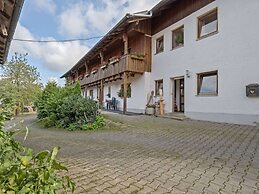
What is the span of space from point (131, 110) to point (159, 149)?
41.9ft

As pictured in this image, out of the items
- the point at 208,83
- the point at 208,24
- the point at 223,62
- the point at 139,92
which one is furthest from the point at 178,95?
the point at 208,24

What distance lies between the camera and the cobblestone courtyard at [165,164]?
335 centimetres

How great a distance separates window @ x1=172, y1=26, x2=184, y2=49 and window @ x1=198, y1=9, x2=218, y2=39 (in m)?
1.52

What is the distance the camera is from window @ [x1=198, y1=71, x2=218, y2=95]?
38.2 feet

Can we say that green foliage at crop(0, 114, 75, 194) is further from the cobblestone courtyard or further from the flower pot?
the flower pot

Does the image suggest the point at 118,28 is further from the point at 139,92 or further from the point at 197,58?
the point at 197,58

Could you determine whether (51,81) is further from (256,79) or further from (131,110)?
(256,79)

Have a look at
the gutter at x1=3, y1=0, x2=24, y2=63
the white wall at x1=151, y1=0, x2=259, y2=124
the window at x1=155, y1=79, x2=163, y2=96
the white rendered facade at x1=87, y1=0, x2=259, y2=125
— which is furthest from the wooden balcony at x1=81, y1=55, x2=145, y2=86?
the gutter at x1=3, y1=0, x2=24, y2=63

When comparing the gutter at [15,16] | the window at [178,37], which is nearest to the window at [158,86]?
the window at [178,37]

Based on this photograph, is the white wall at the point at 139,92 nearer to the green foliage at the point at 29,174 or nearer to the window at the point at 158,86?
the window at the point at 158,86

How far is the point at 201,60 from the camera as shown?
12.3m

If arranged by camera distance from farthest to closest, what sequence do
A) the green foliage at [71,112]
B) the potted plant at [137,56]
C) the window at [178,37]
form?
the potted plant at [137,56]
the window at [178,37]
the green foliage at [71,112]

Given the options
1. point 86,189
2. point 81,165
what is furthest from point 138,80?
point 86,189

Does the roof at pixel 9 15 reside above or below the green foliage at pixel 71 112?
above
